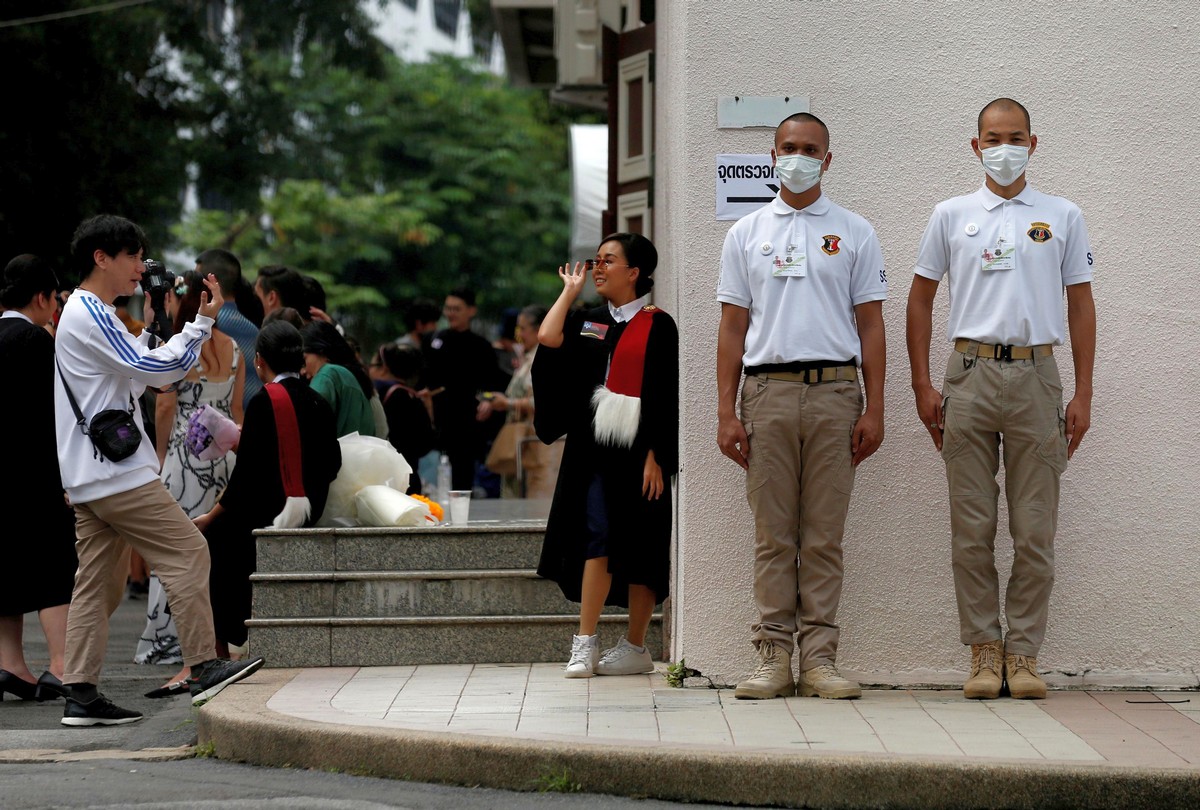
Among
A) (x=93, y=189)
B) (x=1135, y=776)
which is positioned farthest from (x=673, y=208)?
(x=93, y=189)

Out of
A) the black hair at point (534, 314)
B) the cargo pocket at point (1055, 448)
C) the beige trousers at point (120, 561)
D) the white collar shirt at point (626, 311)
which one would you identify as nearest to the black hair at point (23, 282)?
the beige trousers at point (120, 561)

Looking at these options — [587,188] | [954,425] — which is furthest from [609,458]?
[587,188]

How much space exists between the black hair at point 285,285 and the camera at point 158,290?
206cm

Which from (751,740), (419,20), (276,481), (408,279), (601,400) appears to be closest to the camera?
(751,740)

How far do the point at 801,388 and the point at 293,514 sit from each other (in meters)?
2.63

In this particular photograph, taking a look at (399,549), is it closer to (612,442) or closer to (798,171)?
(612,442)

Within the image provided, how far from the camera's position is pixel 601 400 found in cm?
710

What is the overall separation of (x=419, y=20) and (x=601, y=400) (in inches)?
2177

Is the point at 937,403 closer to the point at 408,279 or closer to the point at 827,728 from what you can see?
the point at 827,728

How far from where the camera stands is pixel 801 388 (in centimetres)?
641

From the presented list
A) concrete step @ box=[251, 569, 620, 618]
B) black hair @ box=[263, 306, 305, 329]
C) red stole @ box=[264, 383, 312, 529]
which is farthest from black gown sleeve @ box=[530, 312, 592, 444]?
black hair @ box=[263, 306, 305, 329]

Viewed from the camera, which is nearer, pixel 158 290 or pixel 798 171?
pixel 798 171

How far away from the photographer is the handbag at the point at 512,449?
14469mm

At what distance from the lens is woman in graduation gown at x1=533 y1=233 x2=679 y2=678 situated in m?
7.03
